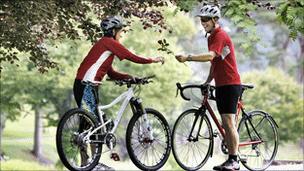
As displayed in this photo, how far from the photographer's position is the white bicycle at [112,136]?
6.94m

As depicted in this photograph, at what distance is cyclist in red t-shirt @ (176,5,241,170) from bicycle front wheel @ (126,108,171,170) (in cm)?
72

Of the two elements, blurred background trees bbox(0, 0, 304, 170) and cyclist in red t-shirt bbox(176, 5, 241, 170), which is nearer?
cyclist in red t-shirt bbox(176, 5, 241, 170)

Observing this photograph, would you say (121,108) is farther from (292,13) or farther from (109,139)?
(292,13)

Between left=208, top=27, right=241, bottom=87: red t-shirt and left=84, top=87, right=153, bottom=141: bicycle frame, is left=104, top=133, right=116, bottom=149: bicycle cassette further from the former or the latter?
left=208, top=27, right=241, bottom=87: red t-shirt

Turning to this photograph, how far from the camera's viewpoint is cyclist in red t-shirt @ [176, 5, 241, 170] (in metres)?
6.98

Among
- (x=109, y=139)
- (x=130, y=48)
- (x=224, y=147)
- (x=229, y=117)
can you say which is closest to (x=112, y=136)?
(x=109, y=139)

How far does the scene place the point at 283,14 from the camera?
15.3ft

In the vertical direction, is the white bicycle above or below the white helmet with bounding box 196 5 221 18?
below

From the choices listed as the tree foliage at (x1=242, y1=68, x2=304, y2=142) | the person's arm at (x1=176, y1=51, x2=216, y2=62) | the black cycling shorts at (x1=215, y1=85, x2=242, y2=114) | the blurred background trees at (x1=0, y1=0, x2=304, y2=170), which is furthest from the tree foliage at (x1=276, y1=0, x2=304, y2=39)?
the tree foliage at (x1=242, y1=68, x2=304, y2=142)

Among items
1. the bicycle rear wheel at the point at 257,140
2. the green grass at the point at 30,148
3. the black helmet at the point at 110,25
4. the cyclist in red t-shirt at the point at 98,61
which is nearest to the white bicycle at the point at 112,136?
the cyclist in red t-shirt at the point at 98,61

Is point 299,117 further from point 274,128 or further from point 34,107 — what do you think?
point 274,128

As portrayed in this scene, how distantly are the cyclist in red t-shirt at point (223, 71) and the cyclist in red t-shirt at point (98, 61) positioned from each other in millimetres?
632

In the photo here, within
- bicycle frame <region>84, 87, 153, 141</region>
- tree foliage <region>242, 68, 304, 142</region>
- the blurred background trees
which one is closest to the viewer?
bicycle frame <region>84, 87, 153, 141</region>

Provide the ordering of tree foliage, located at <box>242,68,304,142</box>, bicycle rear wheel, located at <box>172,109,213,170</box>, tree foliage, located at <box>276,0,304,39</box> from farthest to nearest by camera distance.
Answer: tree foliage, located at <box>242,68,304,142</box>
bicycle rear wheel, located at <box>172,109,213,170</box>
tree foliage, located at <box>276,0,304,39</box>
